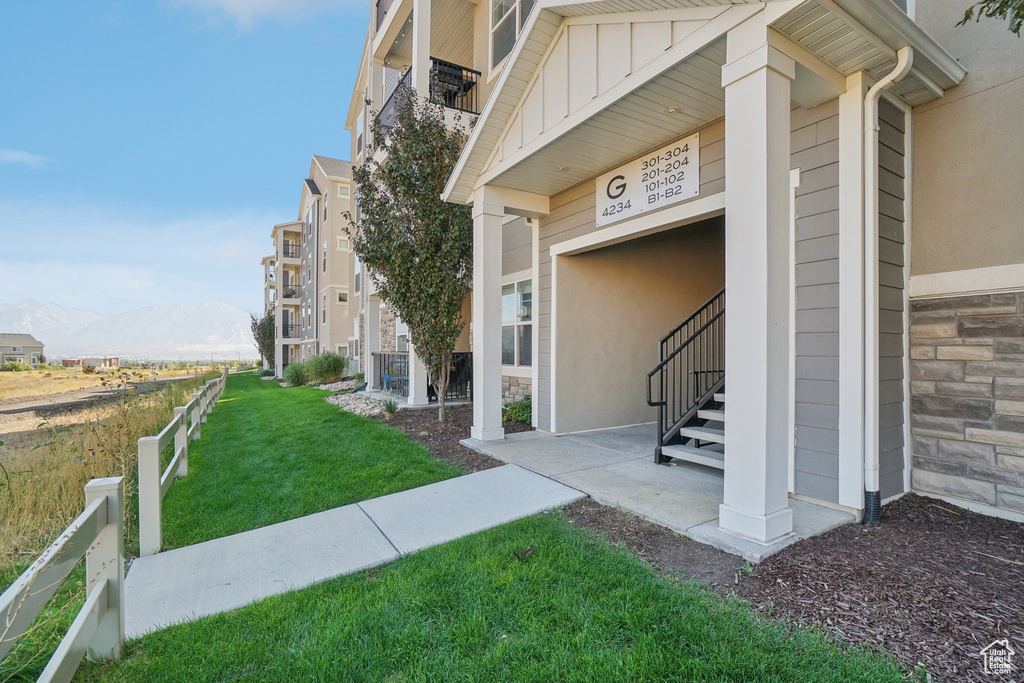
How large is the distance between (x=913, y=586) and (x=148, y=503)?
5.02m

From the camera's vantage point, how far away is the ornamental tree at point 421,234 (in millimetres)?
7250

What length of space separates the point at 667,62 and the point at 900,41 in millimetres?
1532

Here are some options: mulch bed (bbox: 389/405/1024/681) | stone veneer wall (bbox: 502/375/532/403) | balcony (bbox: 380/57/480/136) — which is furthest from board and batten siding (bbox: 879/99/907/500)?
balcony (bbox: 380/57/480/136)

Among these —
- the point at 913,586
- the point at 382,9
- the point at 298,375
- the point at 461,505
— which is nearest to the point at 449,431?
the point at 461,505

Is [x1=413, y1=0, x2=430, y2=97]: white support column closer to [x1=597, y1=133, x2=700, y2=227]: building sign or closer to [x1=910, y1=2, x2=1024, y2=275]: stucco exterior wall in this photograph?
[x1=597, y1=133, x2=700, y2=227]: building sign

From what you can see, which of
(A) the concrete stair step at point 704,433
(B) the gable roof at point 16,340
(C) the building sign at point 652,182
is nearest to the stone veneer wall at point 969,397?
(A) the concrete stair step at point 704,433

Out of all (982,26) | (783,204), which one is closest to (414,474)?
(783,204)

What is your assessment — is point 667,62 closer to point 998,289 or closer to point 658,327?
point 998,289

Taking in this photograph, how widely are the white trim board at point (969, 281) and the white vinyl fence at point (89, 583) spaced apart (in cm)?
557

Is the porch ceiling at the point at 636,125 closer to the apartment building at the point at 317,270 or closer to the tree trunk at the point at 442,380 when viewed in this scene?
the tree trunk at the point at 442,380

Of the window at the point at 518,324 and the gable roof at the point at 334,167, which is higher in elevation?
the gable roof at the point at 334,167

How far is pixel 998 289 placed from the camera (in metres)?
3.47

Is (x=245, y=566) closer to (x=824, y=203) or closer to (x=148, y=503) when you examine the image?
(x=148, y=503)

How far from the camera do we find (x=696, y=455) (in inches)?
184
